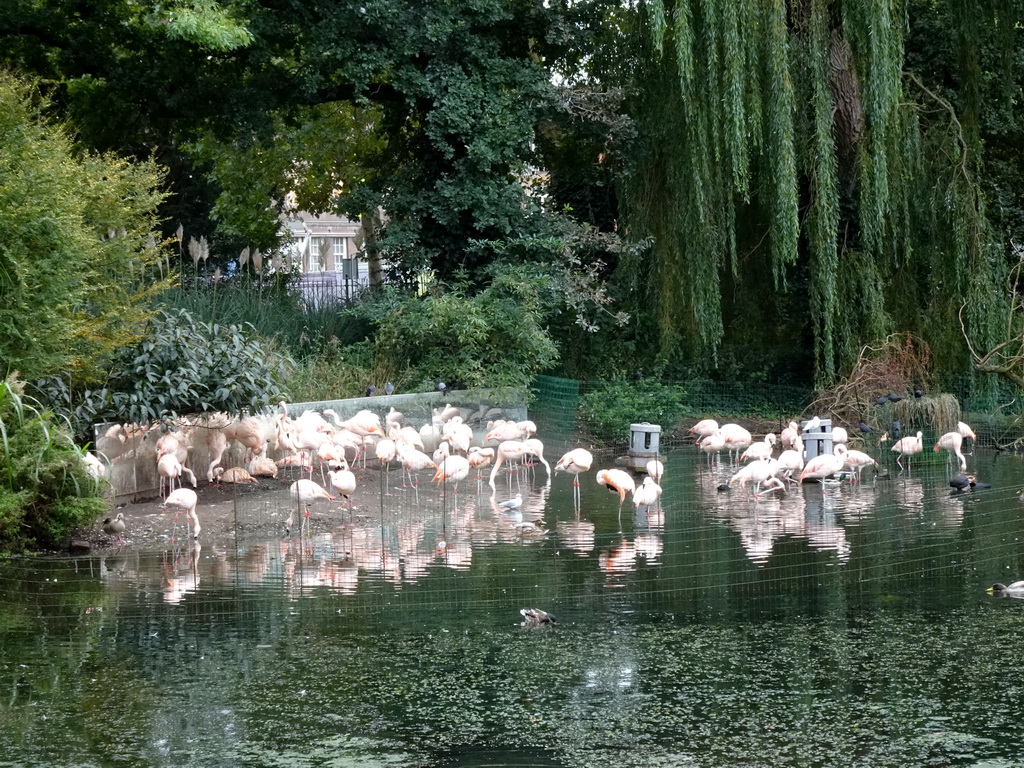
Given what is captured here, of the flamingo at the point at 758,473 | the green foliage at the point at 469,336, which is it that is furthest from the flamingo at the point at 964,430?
the green foliage at the point at 469,336

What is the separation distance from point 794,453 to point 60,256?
22.4 feet

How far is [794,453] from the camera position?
40.2 ft

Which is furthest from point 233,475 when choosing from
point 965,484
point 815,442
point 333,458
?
point 965,484

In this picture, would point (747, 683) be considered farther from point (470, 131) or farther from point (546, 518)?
point (470, 131)

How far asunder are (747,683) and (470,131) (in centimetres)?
1205

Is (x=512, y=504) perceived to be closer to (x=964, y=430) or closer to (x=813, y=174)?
(x=964, y=430)

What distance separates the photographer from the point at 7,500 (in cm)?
859

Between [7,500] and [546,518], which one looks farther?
[546,518]

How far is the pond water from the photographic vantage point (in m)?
4.93

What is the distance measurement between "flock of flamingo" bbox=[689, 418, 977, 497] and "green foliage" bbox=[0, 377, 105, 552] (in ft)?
19.2

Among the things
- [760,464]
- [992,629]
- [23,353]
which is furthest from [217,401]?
[992,629]

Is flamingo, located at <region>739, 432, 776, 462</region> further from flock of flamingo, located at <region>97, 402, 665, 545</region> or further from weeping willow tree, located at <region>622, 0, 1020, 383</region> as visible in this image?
weeping willow tree, located at <region>622, 0, 1020, 383</region>

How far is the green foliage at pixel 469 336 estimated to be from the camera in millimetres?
Result: 15445

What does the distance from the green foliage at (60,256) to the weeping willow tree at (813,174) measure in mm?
6448
